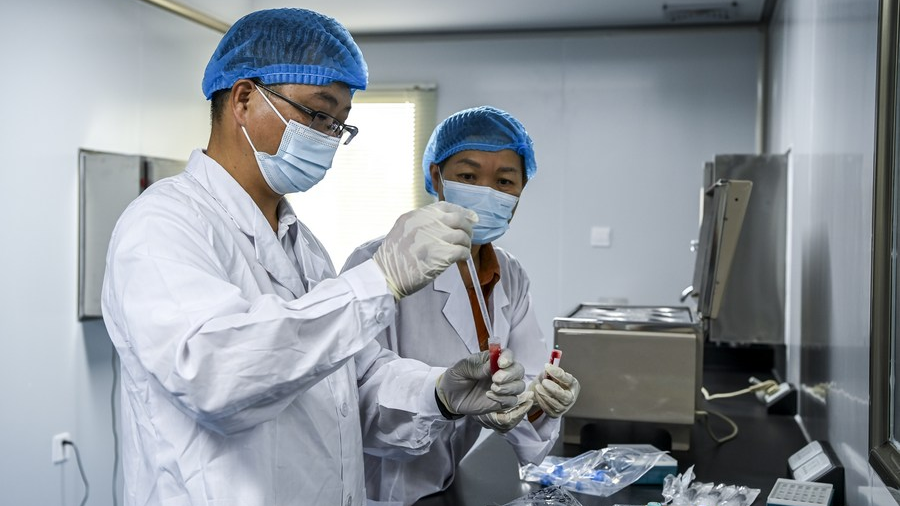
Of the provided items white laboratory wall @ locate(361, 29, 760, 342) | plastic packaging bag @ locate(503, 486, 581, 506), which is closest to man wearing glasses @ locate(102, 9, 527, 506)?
plastic packaging bag @ locate(503, 486, 581, 506)

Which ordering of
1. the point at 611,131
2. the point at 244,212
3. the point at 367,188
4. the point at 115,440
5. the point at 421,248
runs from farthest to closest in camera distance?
the point at 367,188, the point at 611,131, the point at 115,440, the point at 244,212, the point at 421,248

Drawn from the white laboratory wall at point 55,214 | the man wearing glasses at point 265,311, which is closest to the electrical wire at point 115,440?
the white laboratory wall at point 55,214

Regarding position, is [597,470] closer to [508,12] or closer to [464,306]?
[464,306]

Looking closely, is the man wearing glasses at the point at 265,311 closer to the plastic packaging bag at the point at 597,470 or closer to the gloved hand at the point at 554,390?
the gloved hand at the point at 554,390

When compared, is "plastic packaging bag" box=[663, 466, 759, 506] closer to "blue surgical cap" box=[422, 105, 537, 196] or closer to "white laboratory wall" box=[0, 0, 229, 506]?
"blue surgical cap" box=[422, 105, 537, 196]

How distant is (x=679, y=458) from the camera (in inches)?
77.5

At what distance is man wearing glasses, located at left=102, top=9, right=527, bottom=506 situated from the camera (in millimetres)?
953

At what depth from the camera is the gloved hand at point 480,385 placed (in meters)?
1.30

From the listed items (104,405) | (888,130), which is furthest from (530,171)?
(104,405)

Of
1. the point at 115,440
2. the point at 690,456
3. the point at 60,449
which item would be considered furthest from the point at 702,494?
the point at 115,440

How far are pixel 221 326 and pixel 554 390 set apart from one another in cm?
78

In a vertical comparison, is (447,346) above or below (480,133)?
below

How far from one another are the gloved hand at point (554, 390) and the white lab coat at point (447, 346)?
0.10 m

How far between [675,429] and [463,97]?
3020 millimetres
